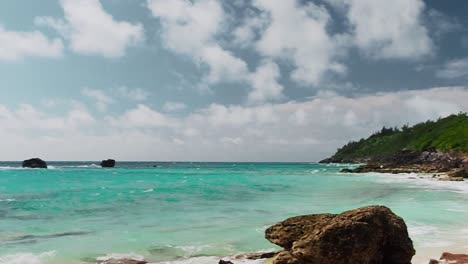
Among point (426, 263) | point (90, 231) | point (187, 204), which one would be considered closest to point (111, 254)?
point (90, 231)

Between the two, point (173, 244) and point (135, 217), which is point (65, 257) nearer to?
point (173, 244)

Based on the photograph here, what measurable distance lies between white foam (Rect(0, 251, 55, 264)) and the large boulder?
908 cm

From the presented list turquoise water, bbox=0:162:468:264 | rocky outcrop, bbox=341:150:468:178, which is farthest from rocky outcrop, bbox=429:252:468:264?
rocky outcrop, bbox=341:150:468:178

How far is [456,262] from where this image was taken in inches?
437

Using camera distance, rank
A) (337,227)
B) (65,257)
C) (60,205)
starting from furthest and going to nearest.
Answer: (60,205) → (65,257) → (337,227)

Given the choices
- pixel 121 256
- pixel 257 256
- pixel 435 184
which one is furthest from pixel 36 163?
pixel 257 256

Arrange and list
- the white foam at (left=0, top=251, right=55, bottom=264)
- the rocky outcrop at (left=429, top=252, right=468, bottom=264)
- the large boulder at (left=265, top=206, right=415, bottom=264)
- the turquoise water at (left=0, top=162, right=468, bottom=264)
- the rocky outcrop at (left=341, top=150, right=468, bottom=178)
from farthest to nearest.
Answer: the rocky outcrop at (left=341, top=150, right=468, bottom=178) < the turquoise water at (left=0, top=162, right=468, bottom=264) < the white foam at (left=0, top=251, right=55, bottom=264) < the rocky outcrop at (left=429, top=252, right=468, bottom=264) < the large boulder at (left=265, top=206, right=415, bottom=264)

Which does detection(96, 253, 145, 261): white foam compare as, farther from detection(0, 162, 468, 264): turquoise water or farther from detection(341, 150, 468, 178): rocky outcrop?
detection(341, 150, 468, 178): rocky outcrop

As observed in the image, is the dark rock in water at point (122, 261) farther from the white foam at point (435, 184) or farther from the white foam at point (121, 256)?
the white foam at point (435, 184)

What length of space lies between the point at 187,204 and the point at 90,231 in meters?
12.5

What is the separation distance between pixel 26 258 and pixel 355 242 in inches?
452

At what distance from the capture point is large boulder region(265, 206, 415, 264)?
8766 millimetres

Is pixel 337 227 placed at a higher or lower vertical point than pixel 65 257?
higher

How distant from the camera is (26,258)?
14289 mm
